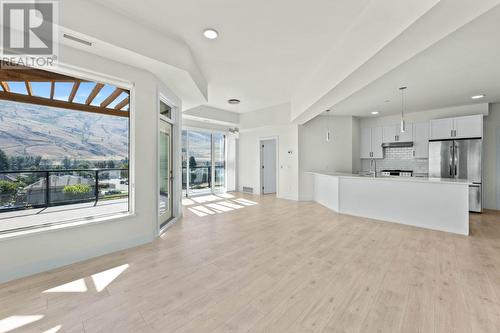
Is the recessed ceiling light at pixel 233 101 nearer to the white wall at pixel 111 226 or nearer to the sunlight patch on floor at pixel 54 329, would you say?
the white wall at pixel 111 226

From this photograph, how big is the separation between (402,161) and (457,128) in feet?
5.47

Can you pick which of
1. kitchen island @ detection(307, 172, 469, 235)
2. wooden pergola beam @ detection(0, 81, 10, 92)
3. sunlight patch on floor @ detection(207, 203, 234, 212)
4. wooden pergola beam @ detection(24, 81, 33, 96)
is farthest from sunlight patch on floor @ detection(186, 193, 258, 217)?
wooden pergola beam @ detection(0, 81, 10, 92)

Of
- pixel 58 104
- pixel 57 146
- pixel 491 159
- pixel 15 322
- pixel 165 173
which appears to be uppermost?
pixel 58 104

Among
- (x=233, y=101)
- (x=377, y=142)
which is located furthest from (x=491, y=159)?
(x=233, y=101)

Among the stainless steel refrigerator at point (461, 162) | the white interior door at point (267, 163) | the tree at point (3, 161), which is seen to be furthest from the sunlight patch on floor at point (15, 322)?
the stainless steel refrigerator at point (461, 162)

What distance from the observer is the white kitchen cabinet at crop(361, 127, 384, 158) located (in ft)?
22.8

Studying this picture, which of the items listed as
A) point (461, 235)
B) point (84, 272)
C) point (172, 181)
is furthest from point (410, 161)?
point (84, 272)

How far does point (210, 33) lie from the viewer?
112 inches

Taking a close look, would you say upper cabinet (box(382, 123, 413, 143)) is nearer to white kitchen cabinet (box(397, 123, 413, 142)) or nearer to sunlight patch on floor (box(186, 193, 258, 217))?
white kitchen cabinet (box(397, 123, 413, 142))

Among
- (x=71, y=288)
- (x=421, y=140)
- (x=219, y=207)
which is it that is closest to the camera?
(x=71, y=288)

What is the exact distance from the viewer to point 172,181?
447 centimetres

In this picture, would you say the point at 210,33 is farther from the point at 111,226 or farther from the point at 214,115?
the point at 214,115

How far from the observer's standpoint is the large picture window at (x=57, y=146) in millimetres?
2686

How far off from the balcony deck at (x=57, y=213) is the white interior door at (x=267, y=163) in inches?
204
